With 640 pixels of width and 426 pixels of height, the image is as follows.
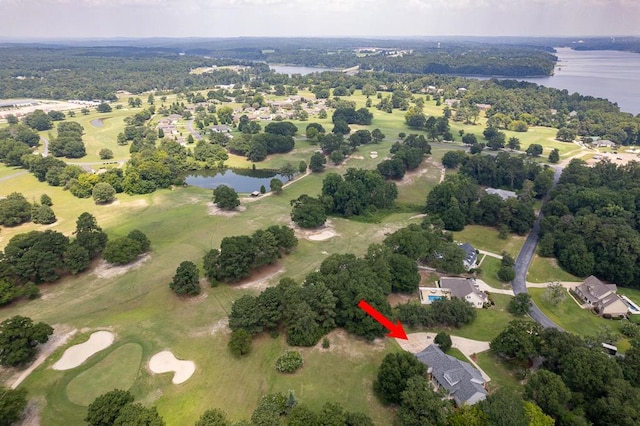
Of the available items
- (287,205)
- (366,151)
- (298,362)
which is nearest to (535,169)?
(366,151)

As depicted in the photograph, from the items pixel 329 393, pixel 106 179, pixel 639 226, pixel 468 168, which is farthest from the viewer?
pixel 468 168

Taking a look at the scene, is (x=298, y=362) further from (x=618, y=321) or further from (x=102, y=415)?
(x=618, y=321)

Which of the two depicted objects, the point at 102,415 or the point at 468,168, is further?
the point at 468,168

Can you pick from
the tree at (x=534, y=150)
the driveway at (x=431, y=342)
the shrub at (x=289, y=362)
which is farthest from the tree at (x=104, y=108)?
the driveway at (x=431, y=342)

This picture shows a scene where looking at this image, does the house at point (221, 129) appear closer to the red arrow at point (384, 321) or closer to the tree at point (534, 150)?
the tree at point (534, 150)

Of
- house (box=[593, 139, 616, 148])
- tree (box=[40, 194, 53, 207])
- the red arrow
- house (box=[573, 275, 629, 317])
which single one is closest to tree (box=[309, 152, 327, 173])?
the red arrow

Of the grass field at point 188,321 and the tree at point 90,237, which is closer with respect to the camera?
the grass field at point 188,321

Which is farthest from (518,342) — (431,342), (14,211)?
(14,211)

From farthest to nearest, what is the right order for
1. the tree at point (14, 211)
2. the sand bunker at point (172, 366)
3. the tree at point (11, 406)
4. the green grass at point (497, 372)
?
the tree at point (14, 211), the sand bunker at point (172, 366), the green grass at point (497, 372), the tree at point (11, 406)
